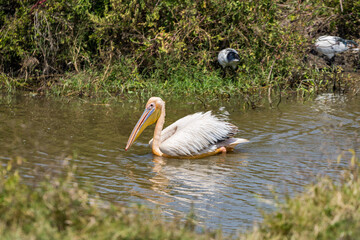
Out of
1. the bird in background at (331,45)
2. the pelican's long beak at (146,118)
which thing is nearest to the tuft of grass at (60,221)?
the pelican's long beak at (146,118)

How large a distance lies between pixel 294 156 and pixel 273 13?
5.96 meters

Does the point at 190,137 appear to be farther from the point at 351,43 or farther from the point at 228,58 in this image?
the point at 351,43

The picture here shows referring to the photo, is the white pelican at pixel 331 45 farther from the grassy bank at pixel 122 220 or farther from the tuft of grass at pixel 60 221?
the tuft of grass at pixel 60 221

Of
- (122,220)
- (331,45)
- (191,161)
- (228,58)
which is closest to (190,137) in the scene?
(191,161)

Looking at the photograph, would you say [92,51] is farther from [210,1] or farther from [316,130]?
[316,130]

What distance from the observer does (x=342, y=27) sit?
13.3 m

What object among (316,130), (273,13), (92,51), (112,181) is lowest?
(112,181)

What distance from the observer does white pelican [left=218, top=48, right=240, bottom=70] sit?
11.0m

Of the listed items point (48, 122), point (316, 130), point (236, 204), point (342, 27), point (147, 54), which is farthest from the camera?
point (342, 27)

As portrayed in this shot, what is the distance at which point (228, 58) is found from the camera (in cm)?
1103

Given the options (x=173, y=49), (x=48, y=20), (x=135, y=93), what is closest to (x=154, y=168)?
(x=135, y=93)

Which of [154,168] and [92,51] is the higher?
[92,51]

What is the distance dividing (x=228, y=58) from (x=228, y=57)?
0.07 ft

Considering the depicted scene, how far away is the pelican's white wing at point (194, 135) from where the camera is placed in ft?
21.2
